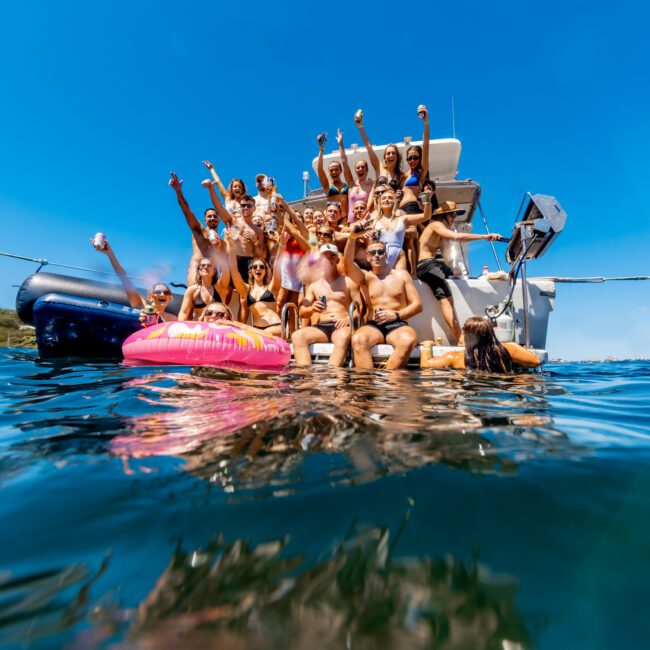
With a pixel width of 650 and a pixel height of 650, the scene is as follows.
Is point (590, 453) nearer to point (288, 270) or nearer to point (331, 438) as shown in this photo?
point (331, 438)

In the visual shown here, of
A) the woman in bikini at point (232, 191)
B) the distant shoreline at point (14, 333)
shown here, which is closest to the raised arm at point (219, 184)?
the woman in bikini at point (232, 191)

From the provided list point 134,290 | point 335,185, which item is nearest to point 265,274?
point 134,290

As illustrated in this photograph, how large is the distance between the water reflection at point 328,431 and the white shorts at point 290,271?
3.08 metres

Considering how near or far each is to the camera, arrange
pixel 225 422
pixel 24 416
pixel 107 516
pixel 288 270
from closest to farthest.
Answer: pixel 107 516
pixel 225 422
pixel 24 416
pixel 288 270

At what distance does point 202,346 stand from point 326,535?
3.07 metres

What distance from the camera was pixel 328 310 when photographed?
181 inches

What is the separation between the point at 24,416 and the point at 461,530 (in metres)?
1.88

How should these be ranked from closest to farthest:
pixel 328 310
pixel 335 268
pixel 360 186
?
pixel 328 310, pixel 335 268, pixel 360 186

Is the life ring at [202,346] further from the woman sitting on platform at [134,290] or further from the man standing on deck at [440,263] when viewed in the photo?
the man standing on deck at [440,263]

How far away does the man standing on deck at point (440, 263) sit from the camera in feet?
16.2

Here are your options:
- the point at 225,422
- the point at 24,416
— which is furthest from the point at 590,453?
the point at 24,416

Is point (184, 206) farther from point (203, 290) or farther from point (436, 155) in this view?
point (436, 155)

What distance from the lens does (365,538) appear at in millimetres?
→ 677

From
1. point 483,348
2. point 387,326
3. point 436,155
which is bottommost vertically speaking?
point 483,348
